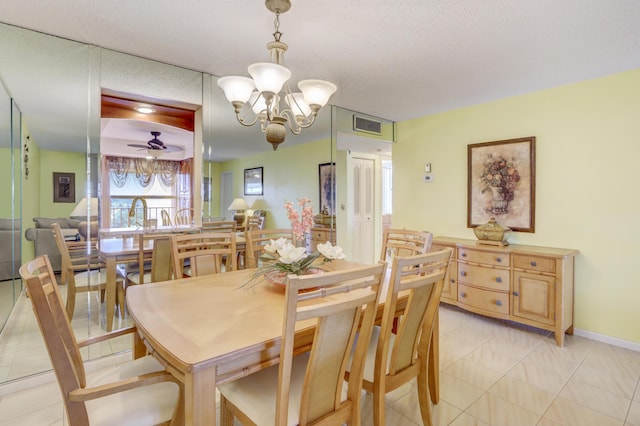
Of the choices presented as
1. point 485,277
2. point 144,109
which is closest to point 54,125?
point 144,109

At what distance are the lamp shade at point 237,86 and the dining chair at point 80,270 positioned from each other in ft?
5.24

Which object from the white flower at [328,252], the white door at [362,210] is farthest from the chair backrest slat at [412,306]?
the white door at [362,210]

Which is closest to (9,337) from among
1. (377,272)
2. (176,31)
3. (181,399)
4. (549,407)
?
(181,399)

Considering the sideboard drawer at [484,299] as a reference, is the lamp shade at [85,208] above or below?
above

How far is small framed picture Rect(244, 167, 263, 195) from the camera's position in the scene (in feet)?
12.0

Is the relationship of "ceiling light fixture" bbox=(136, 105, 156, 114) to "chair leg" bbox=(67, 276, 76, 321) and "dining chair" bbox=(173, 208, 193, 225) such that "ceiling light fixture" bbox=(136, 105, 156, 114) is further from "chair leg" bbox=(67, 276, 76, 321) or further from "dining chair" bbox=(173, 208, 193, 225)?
"chair leg" bbox=(67, 276, 76, 321)

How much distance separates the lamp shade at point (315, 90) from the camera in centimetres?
191

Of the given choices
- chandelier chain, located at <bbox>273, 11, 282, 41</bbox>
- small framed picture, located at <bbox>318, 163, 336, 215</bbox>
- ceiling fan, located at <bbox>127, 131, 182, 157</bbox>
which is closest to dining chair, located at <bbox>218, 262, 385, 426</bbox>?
chandelier chain, located at <bbox>273, 11, 282, 41</bbox>

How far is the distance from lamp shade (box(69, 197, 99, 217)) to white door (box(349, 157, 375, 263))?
360 centimetres

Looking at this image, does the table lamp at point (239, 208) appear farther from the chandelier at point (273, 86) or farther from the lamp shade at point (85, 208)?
the chandelier at point (273, 86)

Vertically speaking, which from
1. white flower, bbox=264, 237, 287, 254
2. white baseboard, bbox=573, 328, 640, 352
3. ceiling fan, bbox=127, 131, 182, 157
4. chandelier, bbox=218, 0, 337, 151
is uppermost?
chandelier, bbox=218, 0, 337, 151

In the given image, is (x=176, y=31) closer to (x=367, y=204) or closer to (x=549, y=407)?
(x=549, y=407)

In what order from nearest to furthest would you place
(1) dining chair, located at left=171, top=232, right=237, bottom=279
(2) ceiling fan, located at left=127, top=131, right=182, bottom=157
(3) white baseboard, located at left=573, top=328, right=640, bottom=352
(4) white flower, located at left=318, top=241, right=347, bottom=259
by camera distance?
(4) white flower, located at left=318, top=241, right=347, bottom=259 < (1) dining chair, located at left=171, top=232, right=237, bottom=279 < (3) white baseboard, located at left=573, top=328, right=640, bottom=352 < (2) ceiling fan, located at left=127, top=131, right=182, bottom=157

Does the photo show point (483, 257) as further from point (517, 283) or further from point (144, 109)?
point (144, 109)
